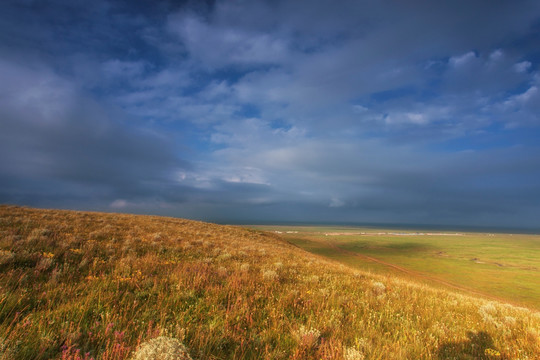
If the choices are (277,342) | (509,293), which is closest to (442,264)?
(509,293)

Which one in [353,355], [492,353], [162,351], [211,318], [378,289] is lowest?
[378,289]

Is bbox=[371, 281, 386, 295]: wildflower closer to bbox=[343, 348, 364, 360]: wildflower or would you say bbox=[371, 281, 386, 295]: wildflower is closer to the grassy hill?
the grassy hill

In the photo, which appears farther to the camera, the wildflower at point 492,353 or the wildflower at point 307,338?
the wildflower at point 492,353

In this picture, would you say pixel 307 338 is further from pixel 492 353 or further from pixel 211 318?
pixel 492 353

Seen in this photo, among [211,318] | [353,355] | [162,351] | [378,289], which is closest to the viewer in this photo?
[162,351]

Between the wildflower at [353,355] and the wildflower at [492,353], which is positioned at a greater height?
the wildflower at [353,355]

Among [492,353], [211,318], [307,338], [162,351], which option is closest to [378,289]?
[492,353]

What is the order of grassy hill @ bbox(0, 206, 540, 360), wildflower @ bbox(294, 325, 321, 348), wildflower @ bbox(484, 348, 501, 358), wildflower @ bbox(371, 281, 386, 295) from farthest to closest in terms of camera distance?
1. wildflower @ bbox(371, 281, 386, 295)
2. wildflower @ bbox(484, 348, 501, 358)
3. wildflower @ bbox(294, 325, 321, 348)
4. grassy hill @ bbox(0, 206, 540, 360)

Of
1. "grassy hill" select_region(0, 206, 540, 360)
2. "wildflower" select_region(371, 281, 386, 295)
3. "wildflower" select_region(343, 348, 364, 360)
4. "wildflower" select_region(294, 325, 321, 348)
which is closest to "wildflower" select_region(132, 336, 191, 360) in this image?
"grassy hill" select_region(0, 206, 540, 360)

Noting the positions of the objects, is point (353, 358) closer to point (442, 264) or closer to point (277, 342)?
point (277, 342)

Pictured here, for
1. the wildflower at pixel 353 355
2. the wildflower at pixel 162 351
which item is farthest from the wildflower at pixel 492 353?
the wildflower at pixel 162 351

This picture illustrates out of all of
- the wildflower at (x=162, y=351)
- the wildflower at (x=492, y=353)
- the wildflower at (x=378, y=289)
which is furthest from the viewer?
the wildflower at (x=378, y=289)

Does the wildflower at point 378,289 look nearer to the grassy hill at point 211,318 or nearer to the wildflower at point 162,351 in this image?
the grassy hill at point 211,318

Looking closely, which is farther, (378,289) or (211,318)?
(378,289)
